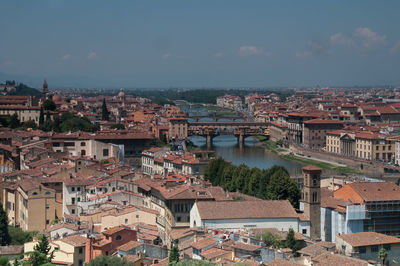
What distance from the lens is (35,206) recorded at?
611 inches

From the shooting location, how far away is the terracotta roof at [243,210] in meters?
14.5

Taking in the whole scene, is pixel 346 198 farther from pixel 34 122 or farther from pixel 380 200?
pixel 34 122

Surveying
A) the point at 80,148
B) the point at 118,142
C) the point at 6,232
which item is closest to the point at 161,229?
the point at 6,232

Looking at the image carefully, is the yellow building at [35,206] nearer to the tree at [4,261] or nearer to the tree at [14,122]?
the tree at [4,261]

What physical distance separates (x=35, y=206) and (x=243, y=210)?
454cm

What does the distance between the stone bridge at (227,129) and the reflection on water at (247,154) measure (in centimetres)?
62

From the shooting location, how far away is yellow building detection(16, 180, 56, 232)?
15.4 metres

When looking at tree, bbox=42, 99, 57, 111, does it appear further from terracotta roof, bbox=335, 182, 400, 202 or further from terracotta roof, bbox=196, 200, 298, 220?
terracotta roof, bbox=196, 200, 298, 220

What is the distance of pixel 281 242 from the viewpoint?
12984mm

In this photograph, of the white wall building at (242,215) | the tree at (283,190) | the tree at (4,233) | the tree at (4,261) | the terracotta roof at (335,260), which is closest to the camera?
the terracotta roof at (335,260)

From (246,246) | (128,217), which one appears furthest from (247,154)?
(246,246)

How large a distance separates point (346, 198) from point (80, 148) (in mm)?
12617

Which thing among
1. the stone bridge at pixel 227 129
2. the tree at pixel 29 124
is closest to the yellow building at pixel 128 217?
the tree at pixel 29 124

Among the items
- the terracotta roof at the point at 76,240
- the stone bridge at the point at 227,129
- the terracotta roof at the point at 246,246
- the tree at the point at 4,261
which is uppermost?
the terracotta roof at the point at 246,246
